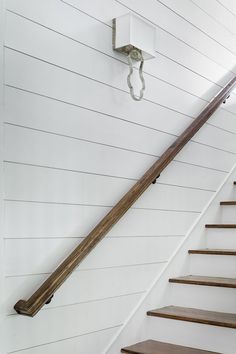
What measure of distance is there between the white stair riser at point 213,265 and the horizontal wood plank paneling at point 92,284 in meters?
0.27

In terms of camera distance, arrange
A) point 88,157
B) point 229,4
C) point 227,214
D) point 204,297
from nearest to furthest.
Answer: point 88,157 → point 204,297 → point 227,214 → point 229,4

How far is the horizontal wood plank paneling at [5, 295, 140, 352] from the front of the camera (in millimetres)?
1584

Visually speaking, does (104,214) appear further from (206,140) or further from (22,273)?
(206,140)

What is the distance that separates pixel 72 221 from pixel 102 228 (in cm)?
14

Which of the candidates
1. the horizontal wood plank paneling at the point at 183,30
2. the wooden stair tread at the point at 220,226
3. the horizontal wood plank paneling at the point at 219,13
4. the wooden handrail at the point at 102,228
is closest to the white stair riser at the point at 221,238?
the wooden stair tread at the point at 220,226

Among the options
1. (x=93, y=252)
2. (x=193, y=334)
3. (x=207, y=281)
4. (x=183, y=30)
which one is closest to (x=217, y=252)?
(x=207, y=281)

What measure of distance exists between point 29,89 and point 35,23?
274 mm

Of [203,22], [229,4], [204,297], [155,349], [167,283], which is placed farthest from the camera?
[229,4]

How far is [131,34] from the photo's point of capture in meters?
2.00

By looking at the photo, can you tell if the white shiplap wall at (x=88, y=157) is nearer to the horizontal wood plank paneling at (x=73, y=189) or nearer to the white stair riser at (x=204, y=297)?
the horizontal wood plank paneling at (x=73, y=189)

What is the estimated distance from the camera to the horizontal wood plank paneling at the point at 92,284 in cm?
159

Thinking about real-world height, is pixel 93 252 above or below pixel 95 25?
below

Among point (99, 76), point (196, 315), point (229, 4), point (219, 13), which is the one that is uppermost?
point (229, 4)

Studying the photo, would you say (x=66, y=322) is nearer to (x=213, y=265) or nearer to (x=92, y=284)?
(x=92, y=284)
